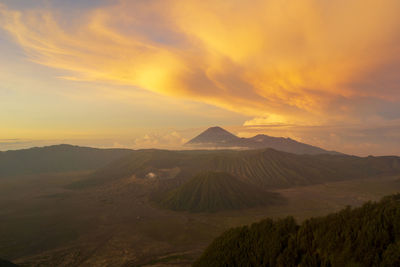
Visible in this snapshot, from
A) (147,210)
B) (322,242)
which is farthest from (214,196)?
(322,242)

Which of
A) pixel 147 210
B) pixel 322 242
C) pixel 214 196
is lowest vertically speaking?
pixel 147 210

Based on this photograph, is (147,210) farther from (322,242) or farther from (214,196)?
(322,242)

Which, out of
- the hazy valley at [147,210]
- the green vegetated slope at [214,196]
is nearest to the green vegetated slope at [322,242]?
the hazy valley at [147,210]

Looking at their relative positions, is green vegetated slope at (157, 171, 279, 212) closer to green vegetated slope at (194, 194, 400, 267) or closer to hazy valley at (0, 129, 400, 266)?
hazy valley at (0, 129, 400, 266)

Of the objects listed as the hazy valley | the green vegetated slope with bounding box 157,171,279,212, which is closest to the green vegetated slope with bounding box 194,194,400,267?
the hazy valley

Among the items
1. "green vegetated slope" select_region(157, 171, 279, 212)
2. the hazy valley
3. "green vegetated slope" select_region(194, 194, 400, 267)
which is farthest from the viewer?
"green vegetated slope" select_region(157, 171, 279, 212)

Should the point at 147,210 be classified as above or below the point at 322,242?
below

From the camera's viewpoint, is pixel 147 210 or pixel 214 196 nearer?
pixel 147 210
